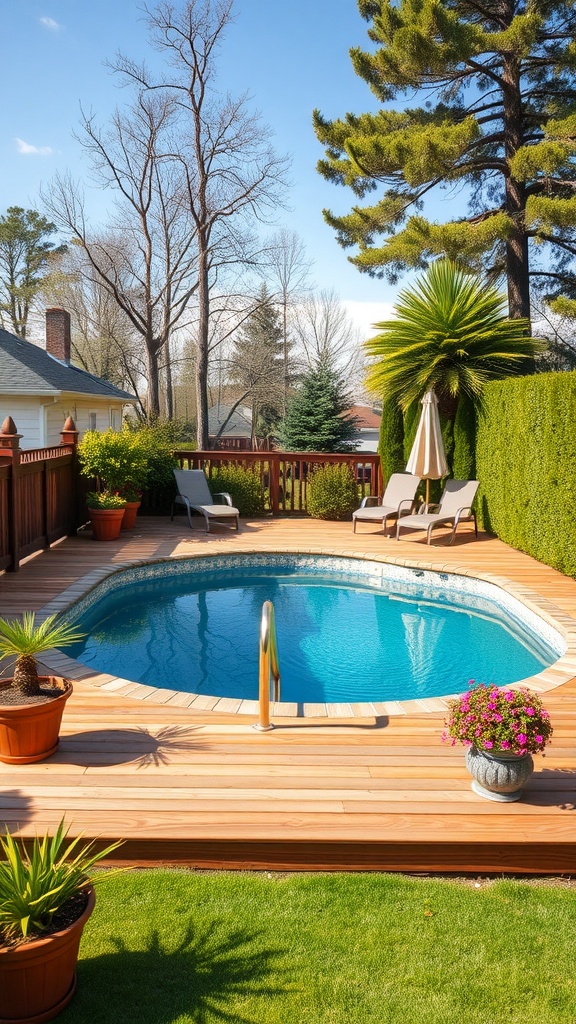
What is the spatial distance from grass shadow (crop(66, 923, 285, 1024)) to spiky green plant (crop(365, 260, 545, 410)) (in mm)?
9106

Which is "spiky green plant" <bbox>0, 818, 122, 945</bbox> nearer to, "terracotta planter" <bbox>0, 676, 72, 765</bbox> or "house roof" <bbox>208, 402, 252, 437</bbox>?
"terracotta planter" <bbox>0, 676, 72, 765</bbox>

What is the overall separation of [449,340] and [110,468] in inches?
206

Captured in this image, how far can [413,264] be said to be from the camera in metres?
13.3

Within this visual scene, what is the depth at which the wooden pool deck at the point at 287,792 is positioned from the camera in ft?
9.23

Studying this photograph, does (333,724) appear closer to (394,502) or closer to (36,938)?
(36,938)

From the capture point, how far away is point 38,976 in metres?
1.96

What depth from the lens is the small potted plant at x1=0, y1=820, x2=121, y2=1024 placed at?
75.9 inches

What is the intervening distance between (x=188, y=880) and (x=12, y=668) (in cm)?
242

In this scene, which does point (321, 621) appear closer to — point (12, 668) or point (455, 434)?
point (12, 668)

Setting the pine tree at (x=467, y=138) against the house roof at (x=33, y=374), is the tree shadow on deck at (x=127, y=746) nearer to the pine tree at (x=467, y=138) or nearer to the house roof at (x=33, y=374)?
the pine tree at (x=467, y=138)

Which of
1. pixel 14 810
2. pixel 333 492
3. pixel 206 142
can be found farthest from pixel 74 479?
pixel 206 142

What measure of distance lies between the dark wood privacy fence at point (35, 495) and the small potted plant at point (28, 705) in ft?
13.3

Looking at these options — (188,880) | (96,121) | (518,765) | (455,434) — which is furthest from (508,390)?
(96,121)

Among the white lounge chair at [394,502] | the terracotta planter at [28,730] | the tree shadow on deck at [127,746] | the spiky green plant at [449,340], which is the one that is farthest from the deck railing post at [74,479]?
the terracotta planter at [28,730]
